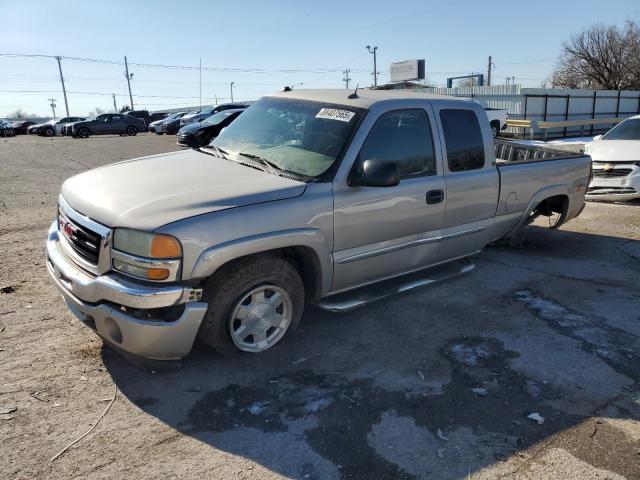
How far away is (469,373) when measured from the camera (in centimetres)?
355

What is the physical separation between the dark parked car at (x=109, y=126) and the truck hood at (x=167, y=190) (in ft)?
100

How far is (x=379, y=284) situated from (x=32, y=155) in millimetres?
15947

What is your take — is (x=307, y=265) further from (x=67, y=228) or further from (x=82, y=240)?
(x=67, y=228)

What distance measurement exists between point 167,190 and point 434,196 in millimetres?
2231

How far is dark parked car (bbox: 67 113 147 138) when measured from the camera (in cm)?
3125

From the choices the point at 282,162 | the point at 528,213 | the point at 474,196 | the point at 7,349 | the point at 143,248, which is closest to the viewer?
the point at 143,248

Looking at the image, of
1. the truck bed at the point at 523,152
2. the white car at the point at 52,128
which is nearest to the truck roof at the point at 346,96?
the truck bed at the point at 523,152

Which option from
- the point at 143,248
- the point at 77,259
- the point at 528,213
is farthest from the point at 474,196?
the point at 77,259

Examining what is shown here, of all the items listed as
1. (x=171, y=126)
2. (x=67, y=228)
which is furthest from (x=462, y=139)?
(x=171, y=126)

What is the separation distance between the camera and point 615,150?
9289mm

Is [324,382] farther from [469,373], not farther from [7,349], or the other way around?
[7,349]

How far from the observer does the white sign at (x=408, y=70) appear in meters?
36.1

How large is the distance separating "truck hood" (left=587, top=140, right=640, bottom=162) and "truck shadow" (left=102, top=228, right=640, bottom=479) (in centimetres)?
564

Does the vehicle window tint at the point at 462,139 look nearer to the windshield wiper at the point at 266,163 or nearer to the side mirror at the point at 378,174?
the side mirror at the point at 378,174
